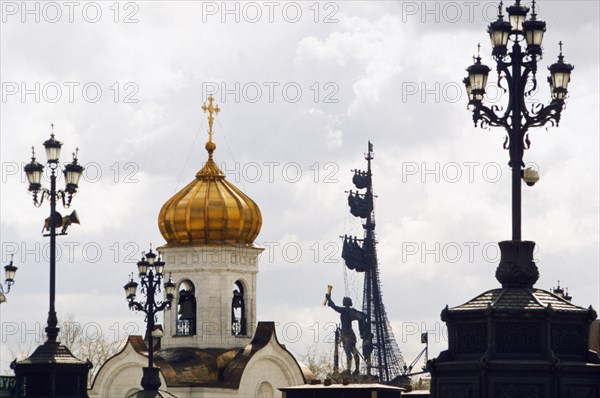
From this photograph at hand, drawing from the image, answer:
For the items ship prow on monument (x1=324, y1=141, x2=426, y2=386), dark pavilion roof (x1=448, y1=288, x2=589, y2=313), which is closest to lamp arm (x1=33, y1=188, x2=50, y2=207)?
dark pavilion roof (x1=448, y1=288, x2=589, y2=313)

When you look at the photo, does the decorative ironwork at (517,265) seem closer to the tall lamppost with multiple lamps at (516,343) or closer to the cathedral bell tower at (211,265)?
the tall lamppost with multiple lamps at (516,343)

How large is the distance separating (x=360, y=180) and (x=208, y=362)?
3773cm

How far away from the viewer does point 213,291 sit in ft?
203

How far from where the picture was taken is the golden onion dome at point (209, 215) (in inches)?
2459

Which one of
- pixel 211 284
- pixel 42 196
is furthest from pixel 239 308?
pixel 42 196

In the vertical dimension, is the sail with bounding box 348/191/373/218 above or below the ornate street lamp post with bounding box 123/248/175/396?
above

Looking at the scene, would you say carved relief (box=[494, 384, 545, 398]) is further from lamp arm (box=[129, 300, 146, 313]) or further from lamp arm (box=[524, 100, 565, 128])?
lamp arm (box=[129, 300, 146, 313])

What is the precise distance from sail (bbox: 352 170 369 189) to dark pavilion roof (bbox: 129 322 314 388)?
3561cm

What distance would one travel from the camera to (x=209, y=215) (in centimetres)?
6244

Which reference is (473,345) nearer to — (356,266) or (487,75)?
(487,75)

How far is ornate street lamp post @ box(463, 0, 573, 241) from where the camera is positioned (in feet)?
83.0

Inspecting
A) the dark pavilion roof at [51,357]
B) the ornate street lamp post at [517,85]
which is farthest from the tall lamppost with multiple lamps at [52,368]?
the ornate street lamp post at [517,85]

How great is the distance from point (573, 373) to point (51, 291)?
12.8 metres

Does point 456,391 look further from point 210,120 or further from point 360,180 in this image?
point 360,180
